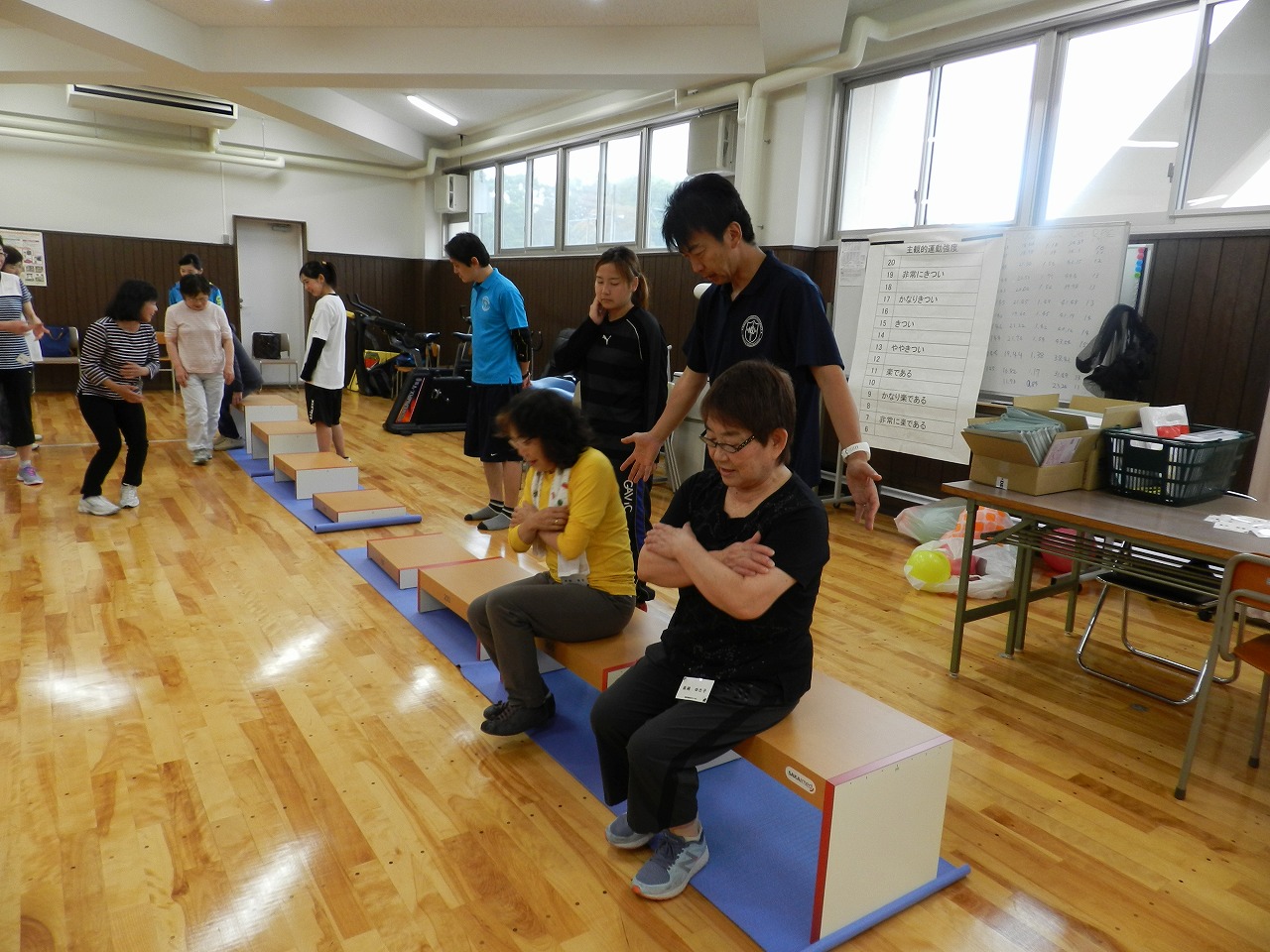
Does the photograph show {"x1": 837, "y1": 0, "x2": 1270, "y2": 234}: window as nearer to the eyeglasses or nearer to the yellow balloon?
the yellow balloon

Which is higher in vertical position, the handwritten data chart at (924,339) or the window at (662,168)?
the window at (662,168)

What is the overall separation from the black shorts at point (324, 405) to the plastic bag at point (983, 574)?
149 inches

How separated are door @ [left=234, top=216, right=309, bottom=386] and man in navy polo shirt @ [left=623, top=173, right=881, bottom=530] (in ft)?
32.4

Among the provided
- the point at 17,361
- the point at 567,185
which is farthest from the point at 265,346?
the point at 17,361

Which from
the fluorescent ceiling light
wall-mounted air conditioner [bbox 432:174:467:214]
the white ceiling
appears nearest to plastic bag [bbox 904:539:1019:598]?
the white ceiling

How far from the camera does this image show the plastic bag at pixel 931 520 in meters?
4.65

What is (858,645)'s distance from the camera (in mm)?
3314

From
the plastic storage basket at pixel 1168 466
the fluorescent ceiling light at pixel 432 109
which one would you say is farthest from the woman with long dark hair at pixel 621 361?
the fluorescent ceiling light at pixel 432 109

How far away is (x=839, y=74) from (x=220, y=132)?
7.76 meters

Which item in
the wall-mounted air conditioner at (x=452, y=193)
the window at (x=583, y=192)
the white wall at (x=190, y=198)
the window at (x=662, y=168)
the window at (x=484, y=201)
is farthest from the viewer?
the wall-mounted air conditioner at (x=452, y=193)

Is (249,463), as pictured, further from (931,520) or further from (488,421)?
(931,520)

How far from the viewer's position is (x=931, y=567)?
13.1 ft

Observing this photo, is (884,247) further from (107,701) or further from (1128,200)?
(107,701)

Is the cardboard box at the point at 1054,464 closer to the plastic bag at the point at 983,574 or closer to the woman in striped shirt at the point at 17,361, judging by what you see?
the plastic bag at the point at 983,574
